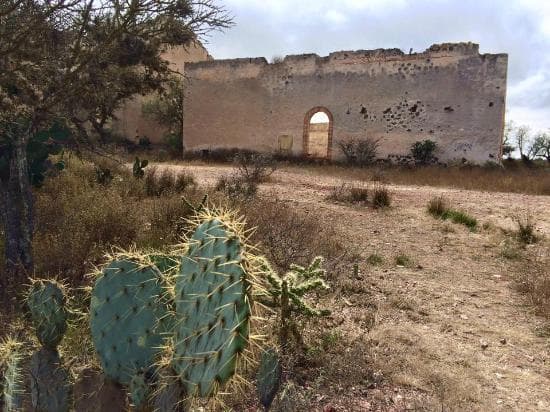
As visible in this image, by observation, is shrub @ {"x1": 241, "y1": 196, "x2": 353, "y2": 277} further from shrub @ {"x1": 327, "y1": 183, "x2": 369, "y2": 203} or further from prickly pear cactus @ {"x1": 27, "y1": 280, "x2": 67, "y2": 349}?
prickly pear cactus @ {"x1": 27, "y1": 280, "x2": 67, "y2": 349}

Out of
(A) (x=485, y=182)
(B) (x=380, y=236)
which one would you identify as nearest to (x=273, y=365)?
(B) (x=380, y=236)

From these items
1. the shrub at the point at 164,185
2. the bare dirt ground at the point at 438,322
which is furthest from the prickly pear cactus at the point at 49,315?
the shrub at the point at 164,185

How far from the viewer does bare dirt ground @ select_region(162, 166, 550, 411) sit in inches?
91.2

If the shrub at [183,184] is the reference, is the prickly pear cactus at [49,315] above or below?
below

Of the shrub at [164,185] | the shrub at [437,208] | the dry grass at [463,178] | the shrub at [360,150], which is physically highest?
the shrub at [360,150]

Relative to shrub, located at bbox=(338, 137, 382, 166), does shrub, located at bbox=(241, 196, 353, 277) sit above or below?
below

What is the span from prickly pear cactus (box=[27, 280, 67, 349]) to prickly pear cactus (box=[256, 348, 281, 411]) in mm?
794

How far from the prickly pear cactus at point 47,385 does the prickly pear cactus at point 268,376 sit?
750 millimetres

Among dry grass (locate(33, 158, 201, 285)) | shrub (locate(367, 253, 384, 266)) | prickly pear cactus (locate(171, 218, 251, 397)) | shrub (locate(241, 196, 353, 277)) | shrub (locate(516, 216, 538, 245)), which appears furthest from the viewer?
shrub (locate(516, 216, 538, 245))

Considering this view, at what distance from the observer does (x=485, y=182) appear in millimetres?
10164

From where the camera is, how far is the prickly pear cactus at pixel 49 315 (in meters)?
1.61

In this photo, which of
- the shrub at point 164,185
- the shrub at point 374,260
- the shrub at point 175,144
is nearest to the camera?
the shrub at point 374,260

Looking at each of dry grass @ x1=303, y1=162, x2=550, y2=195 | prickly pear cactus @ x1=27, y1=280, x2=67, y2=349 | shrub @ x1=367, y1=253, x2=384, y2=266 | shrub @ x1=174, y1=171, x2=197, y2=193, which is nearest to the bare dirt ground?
shrub @ x1=367, y1=253, x2=384, y2=266

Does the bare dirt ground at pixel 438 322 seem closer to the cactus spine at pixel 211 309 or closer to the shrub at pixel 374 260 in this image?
the shrub at pixel 374 260
